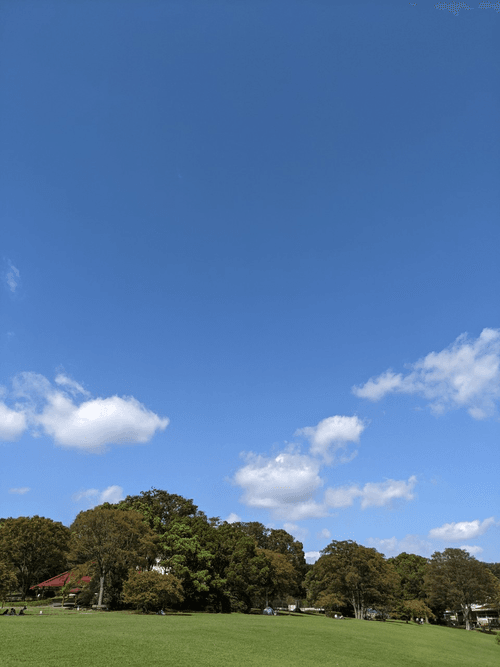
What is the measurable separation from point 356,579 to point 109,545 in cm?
3337

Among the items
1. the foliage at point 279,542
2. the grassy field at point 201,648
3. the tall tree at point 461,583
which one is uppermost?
the foliage at point 279,542

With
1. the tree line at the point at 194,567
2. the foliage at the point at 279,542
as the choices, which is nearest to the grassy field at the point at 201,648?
the tree line at the point at 194,567

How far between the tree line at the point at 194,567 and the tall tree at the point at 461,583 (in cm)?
14

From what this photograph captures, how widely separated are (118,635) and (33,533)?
44311 millimetres

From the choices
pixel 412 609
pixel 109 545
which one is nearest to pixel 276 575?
pixel 412 609

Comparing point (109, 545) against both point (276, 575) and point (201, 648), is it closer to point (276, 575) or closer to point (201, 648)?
point (201, 648)

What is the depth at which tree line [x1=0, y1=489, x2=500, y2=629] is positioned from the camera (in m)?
43.1

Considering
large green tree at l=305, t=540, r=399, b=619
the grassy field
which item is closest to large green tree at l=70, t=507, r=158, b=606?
the grassy field

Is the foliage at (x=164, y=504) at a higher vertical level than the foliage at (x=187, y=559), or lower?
higher

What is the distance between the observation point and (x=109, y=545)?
42.8m

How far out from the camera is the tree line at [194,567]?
4312 centimetres

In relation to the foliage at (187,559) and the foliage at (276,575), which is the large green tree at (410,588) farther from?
the foliage at (187,559)

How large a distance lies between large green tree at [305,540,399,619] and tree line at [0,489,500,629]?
14cm

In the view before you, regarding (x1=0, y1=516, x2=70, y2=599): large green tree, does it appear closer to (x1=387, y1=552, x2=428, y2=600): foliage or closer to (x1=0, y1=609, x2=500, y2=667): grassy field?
(x1=0, y1=609, x2=500, y2=667): grassy field
